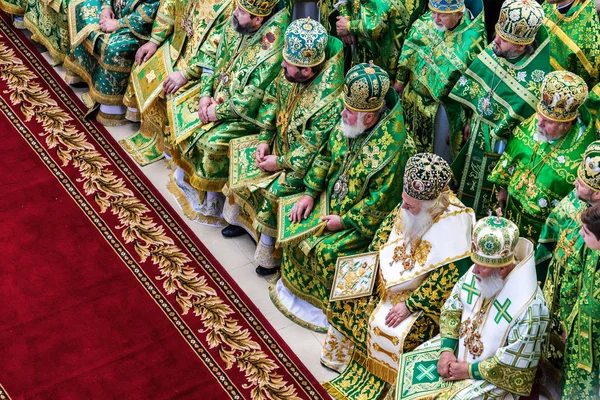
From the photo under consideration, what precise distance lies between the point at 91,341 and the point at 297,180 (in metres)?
1.73

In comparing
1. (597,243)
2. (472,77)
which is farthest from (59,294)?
(597,243)

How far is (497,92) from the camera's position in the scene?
6875 millimetres

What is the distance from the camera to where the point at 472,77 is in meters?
7.03

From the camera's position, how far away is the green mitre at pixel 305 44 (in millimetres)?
7047

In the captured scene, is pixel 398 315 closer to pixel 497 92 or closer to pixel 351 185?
pixel 351 185

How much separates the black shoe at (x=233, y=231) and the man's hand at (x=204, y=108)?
2.66ft

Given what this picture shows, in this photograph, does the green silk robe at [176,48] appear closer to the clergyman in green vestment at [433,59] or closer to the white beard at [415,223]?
the clergyman in green vestment at [433,59]

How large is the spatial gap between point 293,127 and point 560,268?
2.21m

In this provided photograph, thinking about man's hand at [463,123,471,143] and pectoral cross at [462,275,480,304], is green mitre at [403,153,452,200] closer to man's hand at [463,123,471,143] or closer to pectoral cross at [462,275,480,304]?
pectoral cross at [462,275,480,304]

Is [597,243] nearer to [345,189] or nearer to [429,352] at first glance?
[429,352]

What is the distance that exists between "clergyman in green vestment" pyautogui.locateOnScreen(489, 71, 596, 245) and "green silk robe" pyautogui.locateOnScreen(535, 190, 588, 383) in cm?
19

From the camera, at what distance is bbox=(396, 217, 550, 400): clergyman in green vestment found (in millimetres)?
5539

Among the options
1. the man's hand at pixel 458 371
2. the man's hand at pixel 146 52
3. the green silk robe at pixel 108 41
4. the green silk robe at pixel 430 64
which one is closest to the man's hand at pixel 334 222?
the green silk robe at pixel 430 64

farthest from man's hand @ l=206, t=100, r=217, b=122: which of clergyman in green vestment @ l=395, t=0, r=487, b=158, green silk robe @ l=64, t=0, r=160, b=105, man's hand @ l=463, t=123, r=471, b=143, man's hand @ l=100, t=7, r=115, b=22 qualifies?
man's hand @ l=463, t=123, r=471, b=143
